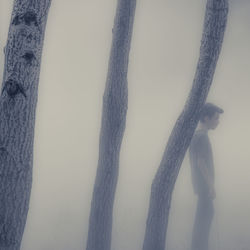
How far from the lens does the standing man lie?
16.5 feet

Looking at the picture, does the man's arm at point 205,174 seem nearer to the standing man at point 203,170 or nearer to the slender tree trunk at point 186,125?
the standing man at point 203,170

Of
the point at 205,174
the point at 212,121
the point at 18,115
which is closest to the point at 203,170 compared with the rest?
the point at 205,174

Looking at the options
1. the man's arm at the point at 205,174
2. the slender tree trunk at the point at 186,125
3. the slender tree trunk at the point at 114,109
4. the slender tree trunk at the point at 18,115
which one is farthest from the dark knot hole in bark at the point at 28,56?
the man's arm at the point at 205,174

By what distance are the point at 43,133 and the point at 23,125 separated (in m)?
8.37

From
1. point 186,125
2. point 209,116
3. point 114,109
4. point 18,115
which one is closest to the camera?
point 18,115

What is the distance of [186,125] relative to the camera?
4449 mm

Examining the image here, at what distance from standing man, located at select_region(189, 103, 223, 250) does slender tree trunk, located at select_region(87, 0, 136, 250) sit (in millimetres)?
963

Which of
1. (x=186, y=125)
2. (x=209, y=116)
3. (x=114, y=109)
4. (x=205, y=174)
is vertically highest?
(x=209, y=116)

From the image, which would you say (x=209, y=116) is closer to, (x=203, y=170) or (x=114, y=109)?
(x=203, y=170)

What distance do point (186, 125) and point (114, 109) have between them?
0.85m

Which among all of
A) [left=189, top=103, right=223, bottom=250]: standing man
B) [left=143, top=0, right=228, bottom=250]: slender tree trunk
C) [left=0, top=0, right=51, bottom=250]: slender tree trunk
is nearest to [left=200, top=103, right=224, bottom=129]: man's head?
[left=189, top=103, right=223, bottom=250]: standing man

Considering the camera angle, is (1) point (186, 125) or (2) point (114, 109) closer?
(1) point (186, 125)

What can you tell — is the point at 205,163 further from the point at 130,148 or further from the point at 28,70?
the point at 130,148

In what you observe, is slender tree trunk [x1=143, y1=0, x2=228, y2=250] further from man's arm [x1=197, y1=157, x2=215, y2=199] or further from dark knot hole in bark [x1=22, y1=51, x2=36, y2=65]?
dark knot hole in bark [x1=22, y1=51, x2=36, y2=65]
